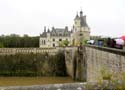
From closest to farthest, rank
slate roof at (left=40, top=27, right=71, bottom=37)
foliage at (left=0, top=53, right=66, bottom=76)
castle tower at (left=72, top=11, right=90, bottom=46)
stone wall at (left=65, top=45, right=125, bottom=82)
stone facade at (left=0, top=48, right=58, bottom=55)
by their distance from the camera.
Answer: stone wall at (left=65, top=45, right=125, bottom=82)
foliage at (left=0, top=53, right=66, bottom=76)
stone facade at (left=0, top=48, right=58, bottom=55)
castle tower at (left=72, top=11, right=90, bottom=46)
slate roof at (left=40, top=27, right=71, bottom=37)

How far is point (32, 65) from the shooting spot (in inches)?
1248

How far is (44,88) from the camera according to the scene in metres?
3.89

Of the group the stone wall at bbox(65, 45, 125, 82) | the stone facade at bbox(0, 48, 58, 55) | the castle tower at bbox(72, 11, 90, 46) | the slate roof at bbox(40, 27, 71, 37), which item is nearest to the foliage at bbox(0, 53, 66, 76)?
the stone facade at bbox(0, 48, 58, 55)

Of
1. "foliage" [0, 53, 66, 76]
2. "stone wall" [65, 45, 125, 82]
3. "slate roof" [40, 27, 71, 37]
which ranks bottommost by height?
"foliage" [0, 53, 66, 76]

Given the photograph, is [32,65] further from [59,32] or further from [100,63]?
[59,32]

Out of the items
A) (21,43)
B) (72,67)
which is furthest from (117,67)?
(21,43)

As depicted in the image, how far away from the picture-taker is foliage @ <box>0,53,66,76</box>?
30362 mm

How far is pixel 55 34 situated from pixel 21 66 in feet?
80.3

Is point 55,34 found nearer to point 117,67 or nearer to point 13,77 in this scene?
point 13,77

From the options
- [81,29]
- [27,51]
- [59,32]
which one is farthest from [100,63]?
[59,32]

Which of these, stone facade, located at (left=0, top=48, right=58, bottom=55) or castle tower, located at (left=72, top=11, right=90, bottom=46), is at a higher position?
castle tower, located at (left=72, top=11, right=90, bottom=46)

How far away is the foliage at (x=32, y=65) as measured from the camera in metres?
30.4

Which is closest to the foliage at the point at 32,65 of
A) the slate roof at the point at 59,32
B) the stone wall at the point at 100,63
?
the stone wall at the point at 100,63

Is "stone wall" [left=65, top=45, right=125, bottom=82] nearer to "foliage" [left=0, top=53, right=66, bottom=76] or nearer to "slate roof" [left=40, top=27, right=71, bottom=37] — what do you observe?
"foliage" [left=0, top=53, right=66, bottom=76]
